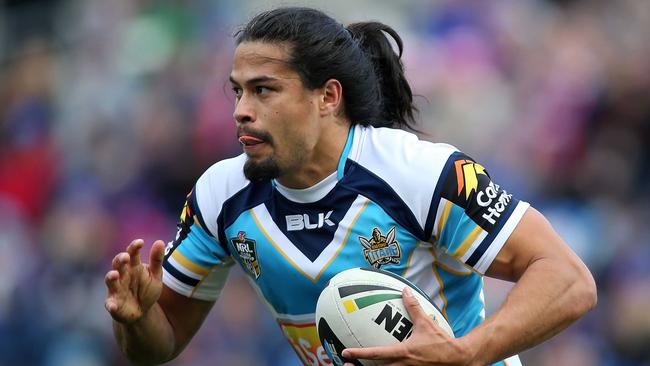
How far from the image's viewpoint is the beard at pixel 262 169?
207 inches

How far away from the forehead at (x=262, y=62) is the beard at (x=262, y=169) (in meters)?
0.34

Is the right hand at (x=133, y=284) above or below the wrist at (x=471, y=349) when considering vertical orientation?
below

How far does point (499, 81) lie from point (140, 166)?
3.36 meters

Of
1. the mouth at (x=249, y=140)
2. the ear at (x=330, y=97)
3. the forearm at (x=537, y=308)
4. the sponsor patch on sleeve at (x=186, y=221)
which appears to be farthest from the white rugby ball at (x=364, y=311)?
the sponsor patch on sleeve at (x=186, y=221)

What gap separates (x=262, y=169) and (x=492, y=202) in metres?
0.94

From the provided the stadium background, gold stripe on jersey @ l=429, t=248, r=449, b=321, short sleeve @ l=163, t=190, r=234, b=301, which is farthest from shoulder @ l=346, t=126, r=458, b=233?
the stadium background

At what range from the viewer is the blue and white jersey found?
505cm

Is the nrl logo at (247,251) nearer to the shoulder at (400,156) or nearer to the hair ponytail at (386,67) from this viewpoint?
the shoulder at (400,156)

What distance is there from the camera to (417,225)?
16.8 ft

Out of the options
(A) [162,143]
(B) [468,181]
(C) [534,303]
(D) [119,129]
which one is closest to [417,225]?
(B) [468,181]

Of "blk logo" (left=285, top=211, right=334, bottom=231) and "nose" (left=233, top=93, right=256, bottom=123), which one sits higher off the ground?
"nose" (left=233, top=93, right=256, bottom=123)

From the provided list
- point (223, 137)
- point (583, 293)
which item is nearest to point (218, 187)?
point (583, 293)

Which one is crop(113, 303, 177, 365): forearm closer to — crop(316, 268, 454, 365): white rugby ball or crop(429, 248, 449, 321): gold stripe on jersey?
crop(316, 268, 454, 365): white rugby ball

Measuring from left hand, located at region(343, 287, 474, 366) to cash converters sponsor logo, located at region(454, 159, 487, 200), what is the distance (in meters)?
0.63
